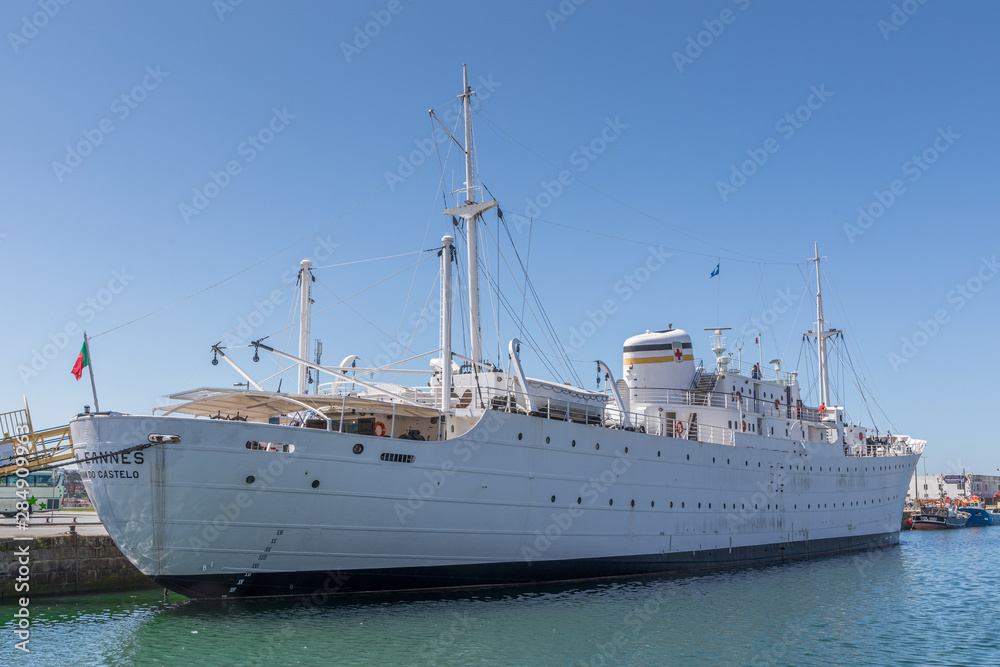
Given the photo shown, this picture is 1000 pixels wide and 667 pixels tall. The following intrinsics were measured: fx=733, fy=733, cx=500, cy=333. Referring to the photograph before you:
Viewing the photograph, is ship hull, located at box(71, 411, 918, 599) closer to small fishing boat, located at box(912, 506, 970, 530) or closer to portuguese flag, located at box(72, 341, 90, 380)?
portuguese flag, located at box(72, 341, 90, 380)

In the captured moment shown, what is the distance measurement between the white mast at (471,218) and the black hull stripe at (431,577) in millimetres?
6277

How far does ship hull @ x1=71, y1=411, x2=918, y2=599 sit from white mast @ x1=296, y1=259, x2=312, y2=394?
4.83 meters

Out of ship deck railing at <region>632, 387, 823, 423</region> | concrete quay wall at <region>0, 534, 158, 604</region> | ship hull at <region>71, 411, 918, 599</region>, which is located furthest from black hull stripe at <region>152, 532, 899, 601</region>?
ship deck railing at <region>632, 387, 823, 423</region>

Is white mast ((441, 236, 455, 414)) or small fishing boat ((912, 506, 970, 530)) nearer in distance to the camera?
white mast ((441, 236, 455, 414))

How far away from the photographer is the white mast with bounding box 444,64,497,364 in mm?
22266

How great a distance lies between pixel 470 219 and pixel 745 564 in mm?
17089

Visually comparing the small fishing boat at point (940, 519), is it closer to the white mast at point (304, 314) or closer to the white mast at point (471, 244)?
the white mast at point (471, 244)

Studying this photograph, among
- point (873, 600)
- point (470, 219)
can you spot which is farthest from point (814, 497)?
point (470, 219)

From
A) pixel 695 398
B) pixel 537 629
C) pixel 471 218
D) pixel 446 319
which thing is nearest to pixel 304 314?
pixel 446 319

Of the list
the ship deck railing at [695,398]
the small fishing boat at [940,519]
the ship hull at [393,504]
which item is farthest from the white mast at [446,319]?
the small fishing boat at [940,519]

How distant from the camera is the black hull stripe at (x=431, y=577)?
53.6ft

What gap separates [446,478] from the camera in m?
18.2

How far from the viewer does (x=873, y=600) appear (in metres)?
20.8

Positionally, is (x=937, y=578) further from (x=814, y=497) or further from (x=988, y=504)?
(x=988, y=504)
